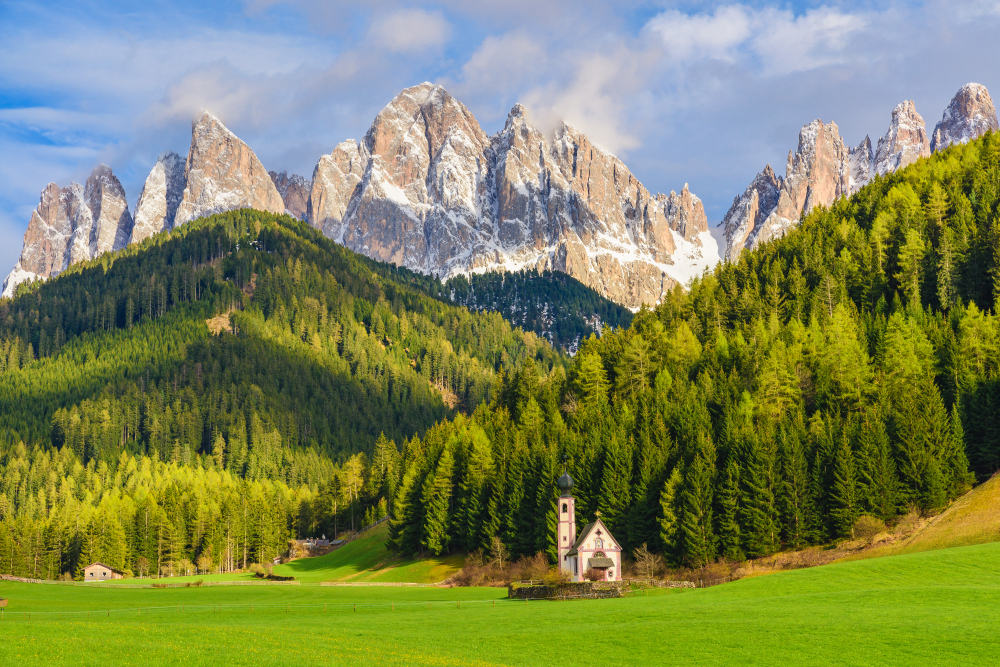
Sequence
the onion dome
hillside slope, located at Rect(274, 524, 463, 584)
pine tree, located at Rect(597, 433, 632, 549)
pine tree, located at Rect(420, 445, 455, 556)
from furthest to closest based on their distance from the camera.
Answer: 1. pine tree, located at Rect(420, 445, 455, 556)
2. hillside slope, located at Rect(274, 524, 463, 584)
3. pine tree, located at Rect(597, 433, 632, 549)
4. the onion dome

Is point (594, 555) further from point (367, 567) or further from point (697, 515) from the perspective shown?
point (367, 567)

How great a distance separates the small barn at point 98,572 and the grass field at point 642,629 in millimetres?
72720

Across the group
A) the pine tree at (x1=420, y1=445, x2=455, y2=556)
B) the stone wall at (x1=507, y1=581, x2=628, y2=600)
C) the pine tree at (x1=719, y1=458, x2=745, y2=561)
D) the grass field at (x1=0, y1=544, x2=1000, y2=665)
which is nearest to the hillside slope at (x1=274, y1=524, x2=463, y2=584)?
the pine tree at (x1=420, y1=445, x2=455, y2=556)

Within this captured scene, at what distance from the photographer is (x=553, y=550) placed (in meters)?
94.2

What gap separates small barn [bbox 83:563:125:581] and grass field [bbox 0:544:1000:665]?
7272cm

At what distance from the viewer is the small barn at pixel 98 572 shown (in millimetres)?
138250

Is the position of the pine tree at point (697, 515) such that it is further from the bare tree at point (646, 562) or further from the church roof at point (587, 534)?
the church roof at point (587, 534)

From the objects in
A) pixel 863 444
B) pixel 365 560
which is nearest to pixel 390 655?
pixel 863 444

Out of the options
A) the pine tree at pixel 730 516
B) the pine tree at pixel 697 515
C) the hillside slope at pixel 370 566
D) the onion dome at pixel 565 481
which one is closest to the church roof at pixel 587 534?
the onion dome at pixel 565 481

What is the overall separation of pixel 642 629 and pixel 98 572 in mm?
117692

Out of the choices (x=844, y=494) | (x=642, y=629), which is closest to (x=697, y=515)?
(x=844, y=494)

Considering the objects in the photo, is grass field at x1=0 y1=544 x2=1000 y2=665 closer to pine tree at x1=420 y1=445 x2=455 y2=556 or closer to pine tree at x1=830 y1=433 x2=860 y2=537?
pine tree at x1=830 y1=433 x2=860 y2=537

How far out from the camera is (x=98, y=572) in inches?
5472

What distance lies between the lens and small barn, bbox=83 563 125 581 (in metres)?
138
